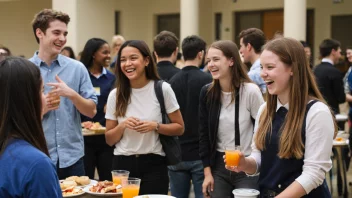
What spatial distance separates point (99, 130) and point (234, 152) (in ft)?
7.64

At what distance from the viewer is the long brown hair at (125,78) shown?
354 centimetres

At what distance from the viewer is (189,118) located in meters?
4.55

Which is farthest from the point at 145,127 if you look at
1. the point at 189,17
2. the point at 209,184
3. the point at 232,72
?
the point at 189,17

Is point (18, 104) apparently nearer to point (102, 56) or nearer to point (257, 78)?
point (257, 78)

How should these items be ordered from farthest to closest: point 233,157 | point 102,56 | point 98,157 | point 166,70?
point 102,56 → point 166,70 → point 98,157 → point 233,157

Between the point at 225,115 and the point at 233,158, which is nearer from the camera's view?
the point at 233,158

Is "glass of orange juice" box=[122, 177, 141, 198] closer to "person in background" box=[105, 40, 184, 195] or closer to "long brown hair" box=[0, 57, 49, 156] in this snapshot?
"person in background" box=[105, 40, 184, 195]

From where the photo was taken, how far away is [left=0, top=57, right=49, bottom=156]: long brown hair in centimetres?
172

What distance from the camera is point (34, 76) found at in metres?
1.76

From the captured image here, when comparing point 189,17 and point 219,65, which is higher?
point 189,17

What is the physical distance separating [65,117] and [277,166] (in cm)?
162

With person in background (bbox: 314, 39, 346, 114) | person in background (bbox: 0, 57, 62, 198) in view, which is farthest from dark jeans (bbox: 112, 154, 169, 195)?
person in background (bbox: 314, 39, 346, 114)

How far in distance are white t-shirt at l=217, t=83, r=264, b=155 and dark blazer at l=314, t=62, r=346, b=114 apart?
11.8ft

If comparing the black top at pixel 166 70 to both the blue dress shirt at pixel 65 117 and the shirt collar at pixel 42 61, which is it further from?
the shirt collar at pixel 42 61
